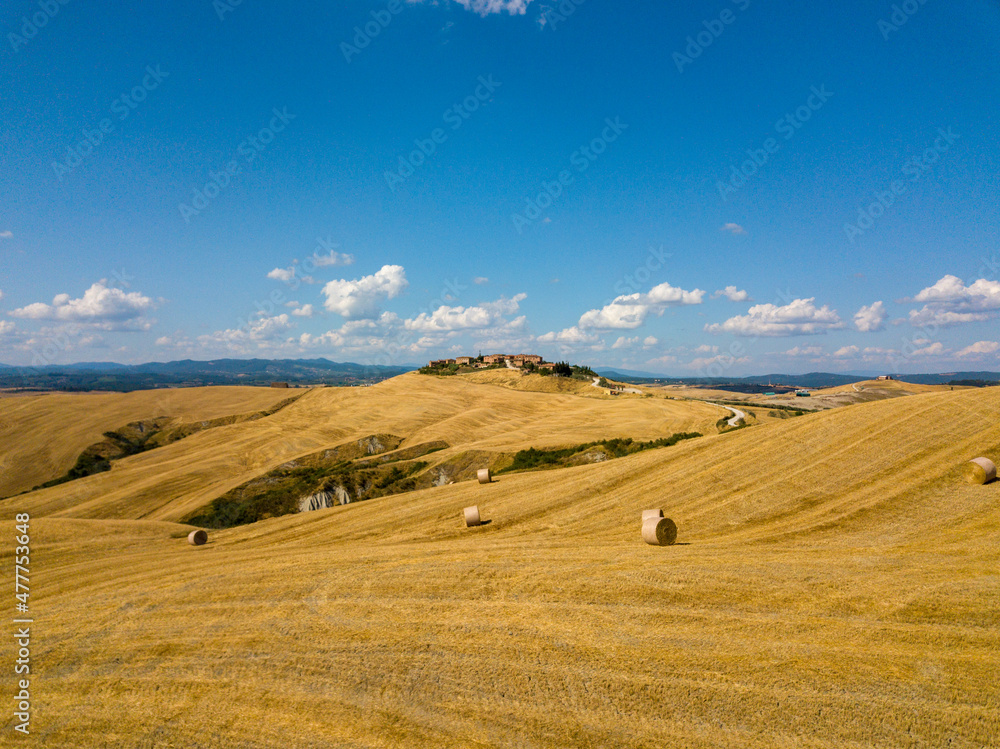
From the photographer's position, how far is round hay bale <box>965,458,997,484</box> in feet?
53.3

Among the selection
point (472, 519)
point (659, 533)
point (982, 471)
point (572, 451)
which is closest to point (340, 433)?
point (572, 451)

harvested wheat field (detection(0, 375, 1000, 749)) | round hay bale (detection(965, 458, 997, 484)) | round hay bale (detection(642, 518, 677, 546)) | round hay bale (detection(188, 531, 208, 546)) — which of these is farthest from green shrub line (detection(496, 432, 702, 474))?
round hay bale (detection(188, 531, 208, 546))

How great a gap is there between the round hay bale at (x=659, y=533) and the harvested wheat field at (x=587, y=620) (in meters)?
0.36

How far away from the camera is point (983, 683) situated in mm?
7734

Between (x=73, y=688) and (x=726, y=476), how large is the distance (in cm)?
2185

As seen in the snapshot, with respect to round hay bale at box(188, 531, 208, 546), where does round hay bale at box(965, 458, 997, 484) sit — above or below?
above

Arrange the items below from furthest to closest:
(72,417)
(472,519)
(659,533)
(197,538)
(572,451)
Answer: (72,417)
(572,451)
(197,538)
(472,519)
(659,533)

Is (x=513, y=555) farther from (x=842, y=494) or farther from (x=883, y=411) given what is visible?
(x=883, y=411)

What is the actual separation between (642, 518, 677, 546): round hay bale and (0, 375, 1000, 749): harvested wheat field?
36 cm

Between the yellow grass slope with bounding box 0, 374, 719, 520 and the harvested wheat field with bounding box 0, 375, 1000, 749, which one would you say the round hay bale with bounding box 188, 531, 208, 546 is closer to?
the harvested wheat field with bounding box 0, 375, 1000, 749

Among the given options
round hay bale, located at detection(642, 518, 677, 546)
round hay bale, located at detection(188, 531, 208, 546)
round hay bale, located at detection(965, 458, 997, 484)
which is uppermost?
round hay bale, located at detection(965, 458, 997, 484)

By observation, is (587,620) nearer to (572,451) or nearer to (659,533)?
(659,533)

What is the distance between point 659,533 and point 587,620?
5.62m

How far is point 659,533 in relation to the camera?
1484 centimetres
